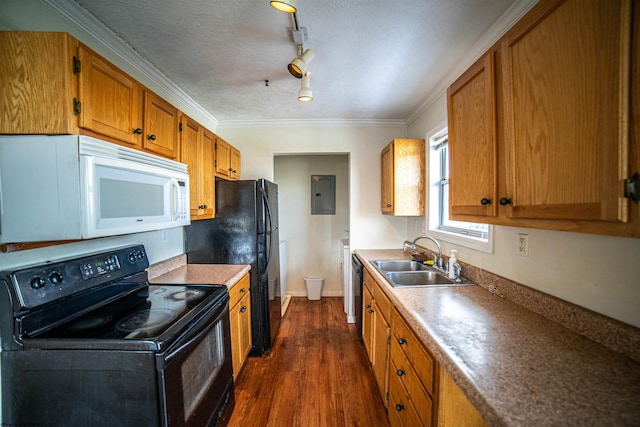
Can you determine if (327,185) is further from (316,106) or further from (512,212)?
(512,212)

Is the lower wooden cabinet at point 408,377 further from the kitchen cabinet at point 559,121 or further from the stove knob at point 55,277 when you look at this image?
the stove knob at point 55,277

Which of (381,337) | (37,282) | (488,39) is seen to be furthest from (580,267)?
(37,282)

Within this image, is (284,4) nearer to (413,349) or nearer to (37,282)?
(37,282)

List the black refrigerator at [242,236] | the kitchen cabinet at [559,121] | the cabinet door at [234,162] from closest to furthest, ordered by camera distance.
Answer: the kitchen cabinet at [559,121] → the black refrigerator at [242,236] → the cabinet door at [234,162]

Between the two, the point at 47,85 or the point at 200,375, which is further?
the point at 200,375

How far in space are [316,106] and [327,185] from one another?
5.05 feet

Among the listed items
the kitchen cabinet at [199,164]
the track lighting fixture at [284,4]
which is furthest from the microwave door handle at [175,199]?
the track lighting fixture at [284,4]

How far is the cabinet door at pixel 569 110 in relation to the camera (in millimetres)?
579

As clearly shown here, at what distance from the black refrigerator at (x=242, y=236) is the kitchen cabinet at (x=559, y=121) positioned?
169cm

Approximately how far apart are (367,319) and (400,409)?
0.88 metres

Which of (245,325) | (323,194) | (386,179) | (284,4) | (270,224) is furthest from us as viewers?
(323,194)

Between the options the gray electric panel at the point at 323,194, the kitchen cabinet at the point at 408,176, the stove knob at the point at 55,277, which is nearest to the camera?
the stove knob at the point at 55,277

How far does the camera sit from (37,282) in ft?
3.20

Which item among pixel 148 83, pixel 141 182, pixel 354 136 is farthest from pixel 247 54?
pixel 354 136
